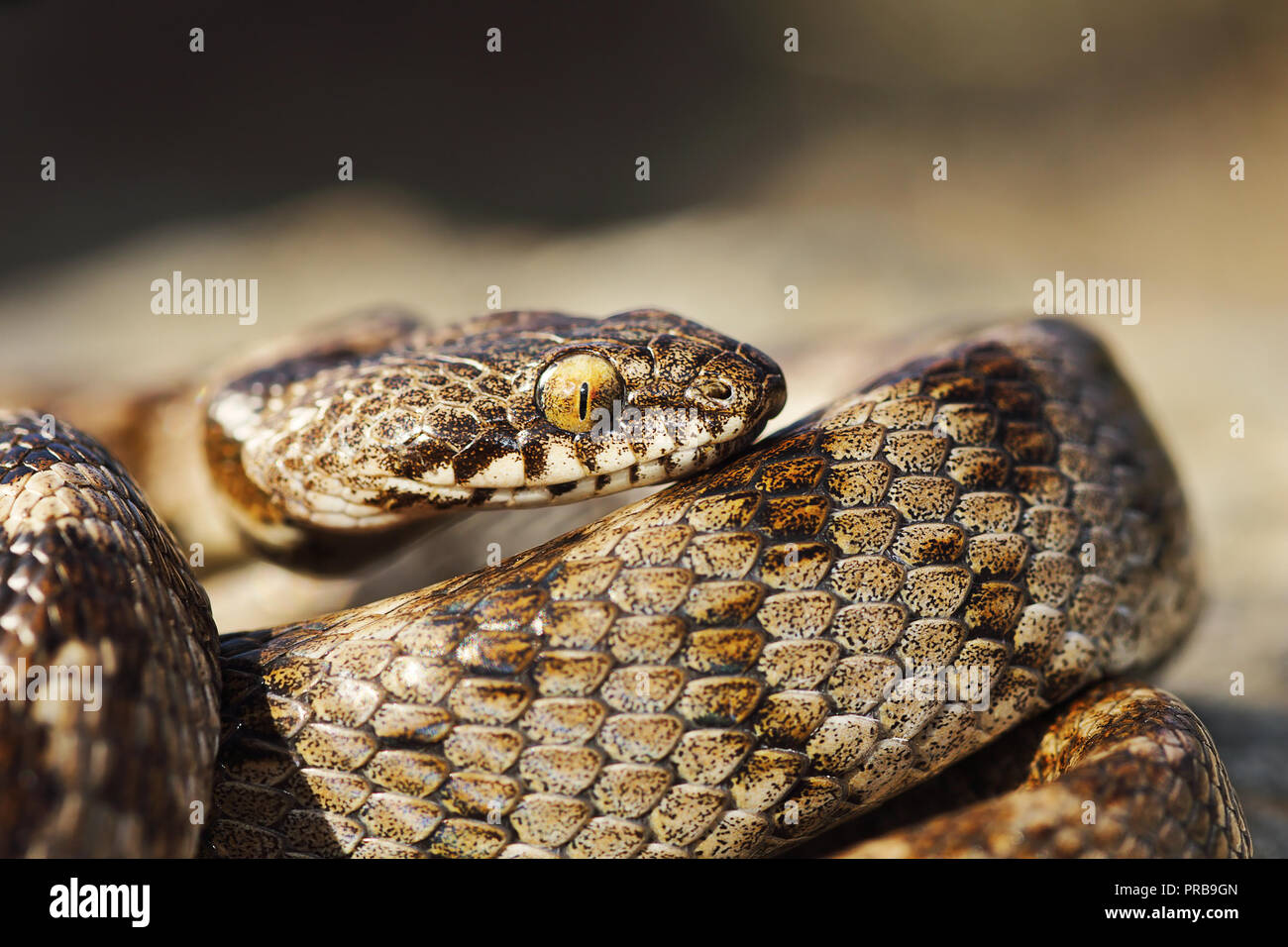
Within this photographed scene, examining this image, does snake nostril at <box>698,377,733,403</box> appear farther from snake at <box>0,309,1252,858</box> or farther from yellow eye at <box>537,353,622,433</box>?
yellow eye at <box>537,353,622,433</box>

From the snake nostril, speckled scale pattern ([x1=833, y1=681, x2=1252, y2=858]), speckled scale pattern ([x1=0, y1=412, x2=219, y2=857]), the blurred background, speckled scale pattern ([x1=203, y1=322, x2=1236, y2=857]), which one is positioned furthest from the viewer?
the blurred background

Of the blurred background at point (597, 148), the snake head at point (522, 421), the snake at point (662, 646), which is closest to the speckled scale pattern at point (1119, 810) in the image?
the snake at point (662, 646)

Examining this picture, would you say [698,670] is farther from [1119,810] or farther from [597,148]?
[597,148]

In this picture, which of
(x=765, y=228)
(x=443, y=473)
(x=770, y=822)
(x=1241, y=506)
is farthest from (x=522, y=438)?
(x=765, y=228)

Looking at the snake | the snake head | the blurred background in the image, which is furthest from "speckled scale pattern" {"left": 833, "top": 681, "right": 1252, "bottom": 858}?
the blurred background

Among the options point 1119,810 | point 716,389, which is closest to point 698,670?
point 716,389
